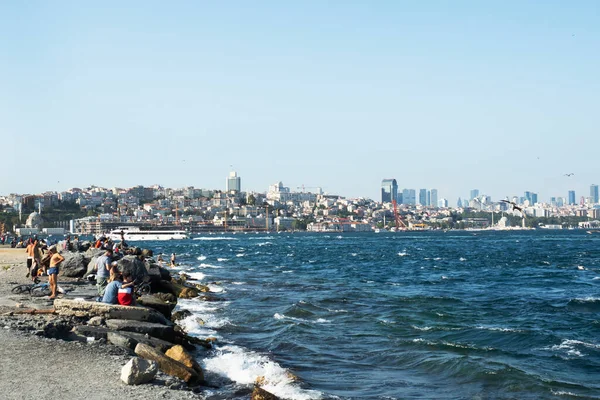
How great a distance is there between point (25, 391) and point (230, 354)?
6.19m

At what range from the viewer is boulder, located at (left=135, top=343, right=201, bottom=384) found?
11.0 meters

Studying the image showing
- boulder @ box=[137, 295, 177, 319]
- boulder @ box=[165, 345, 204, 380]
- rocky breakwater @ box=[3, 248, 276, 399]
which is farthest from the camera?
boulder @ box=[137, 295, 177, 319]

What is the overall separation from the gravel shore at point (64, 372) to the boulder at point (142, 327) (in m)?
1.02

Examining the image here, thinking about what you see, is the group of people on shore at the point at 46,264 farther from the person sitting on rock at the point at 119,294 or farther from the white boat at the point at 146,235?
the white boat at the point at 146,235

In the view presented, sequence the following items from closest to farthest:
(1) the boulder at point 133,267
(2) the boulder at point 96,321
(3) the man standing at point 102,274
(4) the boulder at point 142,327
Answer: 1. (4) the boulder at point 142,327
2. (2) the boulder at point 96,321
3. (3) the man standing at point 102,274
4. (1) the boulder at point 133,267

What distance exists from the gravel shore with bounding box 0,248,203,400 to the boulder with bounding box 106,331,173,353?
0.79 ft

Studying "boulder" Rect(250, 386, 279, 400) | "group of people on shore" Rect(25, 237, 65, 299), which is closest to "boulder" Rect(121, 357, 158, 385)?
"boulder" Rect(250, 386, 279, 400)

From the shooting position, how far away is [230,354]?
575 inches

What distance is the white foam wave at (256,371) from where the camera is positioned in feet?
37.9

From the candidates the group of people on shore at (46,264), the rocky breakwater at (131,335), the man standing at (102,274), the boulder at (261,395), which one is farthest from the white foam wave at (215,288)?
the boulder at (261,395)

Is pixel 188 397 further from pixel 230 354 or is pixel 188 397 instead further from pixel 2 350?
pixel 230 354

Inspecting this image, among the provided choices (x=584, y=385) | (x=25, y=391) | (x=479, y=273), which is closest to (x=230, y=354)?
(x=25, y=391)

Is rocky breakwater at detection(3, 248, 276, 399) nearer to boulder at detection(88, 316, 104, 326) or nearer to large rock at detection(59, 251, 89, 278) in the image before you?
boulder at detection(88, 316, 104, 326)

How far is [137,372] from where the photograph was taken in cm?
979
